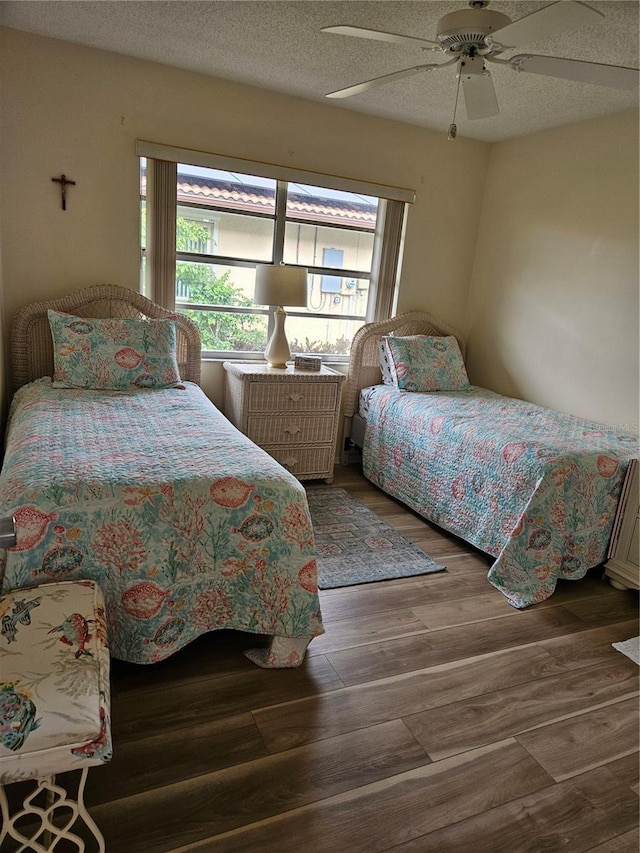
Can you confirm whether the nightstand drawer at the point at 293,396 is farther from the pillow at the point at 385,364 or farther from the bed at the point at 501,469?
the pillow at the point at 385,364

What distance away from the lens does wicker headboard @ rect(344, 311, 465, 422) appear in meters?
→ 3.86

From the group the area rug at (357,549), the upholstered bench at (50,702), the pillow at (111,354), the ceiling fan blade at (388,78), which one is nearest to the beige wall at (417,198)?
the pillow at (111,354)

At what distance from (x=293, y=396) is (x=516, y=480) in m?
1.46

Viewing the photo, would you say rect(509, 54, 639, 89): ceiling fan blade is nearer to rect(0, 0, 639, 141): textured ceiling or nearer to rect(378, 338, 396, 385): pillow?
rect(0, 0, 639, 141): textured ceiling

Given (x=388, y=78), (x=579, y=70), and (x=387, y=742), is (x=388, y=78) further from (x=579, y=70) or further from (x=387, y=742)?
(x=387, y=742)

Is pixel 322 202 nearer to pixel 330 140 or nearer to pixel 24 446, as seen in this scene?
pixel 330 140

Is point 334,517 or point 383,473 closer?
point 334,517

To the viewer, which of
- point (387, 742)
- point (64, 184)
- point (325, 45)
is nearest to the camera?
point (387, 742)

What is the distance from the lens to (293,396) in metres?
3.38

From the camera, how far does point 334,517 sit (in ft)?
10.2

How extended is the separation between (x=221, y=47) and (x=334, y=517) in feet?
8.25

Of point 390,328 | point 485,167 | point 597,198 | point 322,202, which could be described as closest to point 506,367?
point 390,328

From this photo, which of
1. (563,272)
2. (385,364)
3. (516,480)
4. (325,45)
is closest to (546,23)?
(325,45)

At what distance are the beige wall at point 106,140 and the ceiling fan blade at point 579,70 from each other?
5.84 ft
